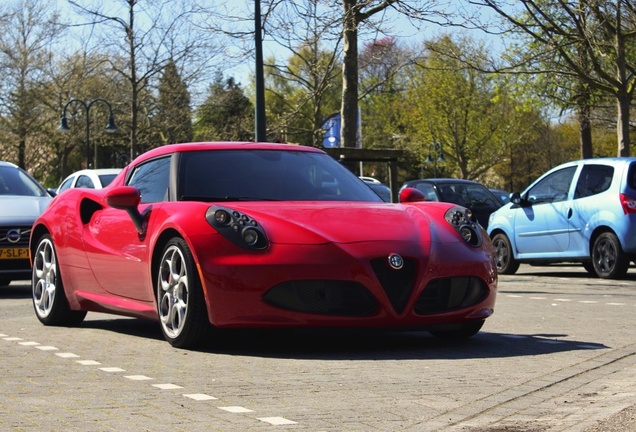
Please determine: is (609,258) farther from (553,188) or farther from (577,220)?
(553,188)

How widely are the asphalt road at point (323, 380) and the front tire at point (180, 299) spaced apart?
14 cm

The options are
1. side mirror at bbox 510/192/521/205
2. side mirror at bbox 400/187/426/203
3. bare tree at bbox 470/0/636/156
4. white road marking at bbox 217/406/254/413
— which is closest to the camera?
white road marking at bbox 217/406/254/413

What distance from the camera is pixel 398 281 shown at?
7379 millimetres

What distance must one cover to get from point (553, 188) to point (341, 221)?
10.2 m

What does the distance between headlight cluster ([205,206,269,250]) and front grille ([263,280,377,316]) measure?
30 centimetres

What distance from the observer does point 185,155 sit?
851 cm

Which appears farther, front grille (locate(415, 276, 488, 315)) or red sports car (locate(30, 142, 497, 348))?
front grille (locate(415, 276, 488, 315))

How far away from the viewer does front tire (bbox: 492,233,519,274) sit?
18.1 meters

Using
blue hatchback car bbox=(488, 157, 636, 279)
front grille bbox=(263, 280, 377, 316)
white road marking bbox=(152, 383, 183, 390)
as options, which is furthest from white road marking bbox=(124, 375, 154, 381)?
blue hatchback car bbox=(488, 157, 636, 279)

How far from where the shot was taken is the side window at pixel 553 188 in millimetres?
16781

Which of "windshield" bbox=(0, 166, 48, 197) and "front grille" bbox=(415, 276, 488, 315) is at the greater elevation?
"windshield" bbox=(0, 166, 48, 197)

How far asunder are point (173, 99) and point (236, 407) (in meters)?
44.7

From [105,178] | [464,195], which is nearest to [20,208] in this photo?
[105,178]

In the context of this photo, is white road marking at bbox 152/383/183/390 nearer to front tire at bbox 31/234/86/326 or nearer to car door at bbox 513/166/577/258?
front tire at bbox 31/234/86/326
